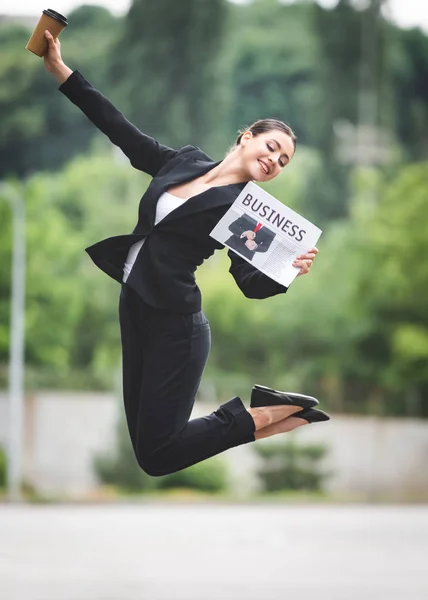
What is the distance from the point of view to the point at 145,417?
14.7ft

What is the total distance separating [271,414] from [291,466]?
93.9 ft

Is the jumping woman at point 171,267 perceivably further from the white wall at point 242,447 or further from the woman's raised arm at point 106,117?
the white wall at point 242,447

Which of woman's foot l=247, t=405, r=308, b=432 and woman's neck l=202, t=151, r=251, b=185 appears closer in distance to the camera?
woman's neck l=202, t=151, r=251, b=185

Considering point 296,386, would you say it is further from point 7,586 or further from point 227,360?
point 7,586

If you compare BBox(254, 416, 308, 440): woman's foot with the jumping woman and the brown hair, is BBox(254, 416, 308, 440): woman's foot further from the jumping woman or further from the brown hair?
the brown hair

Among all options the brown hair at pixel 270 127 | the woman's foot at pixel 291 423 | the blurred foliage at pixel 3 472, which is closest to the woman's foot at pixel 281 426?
the woman's foot at pixel 291 423

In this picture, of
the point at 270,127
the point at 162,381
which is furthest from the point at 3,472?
the point at 270,127

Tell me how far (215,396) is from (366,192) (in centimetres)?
735

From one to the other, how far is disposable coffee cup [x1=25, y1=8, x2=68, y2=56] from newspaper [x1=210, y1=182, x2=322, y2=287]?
840 mm

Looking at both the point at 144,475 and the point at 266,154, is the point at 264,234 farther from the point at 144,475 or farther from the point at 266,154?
the point at 144,475

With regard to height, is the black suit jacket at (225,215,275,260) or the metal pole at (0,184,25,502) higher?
the metal pole at (0,184,25,502)

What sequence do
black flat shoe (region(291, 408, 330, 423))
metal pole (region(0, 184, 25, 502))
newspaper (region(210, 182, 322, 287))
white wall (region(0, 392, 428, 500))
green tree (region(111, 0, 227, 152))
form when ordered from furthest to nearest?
1. green tree (region(111, 0, 227, 152))
2. white wall (region(0, 392, 428, 500))
3. metal pole (region(0, 184, 25, 502))
4. black flat shoe (region(291, 408, 330, 423))
5. newspaper (region(210, 182, 322, 287))

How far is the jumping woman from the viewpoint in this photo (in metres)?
4.40

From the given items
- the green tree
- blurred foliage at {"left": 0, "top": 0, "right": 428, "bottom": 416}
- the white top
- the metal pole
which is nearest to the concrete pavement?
the metal pole
